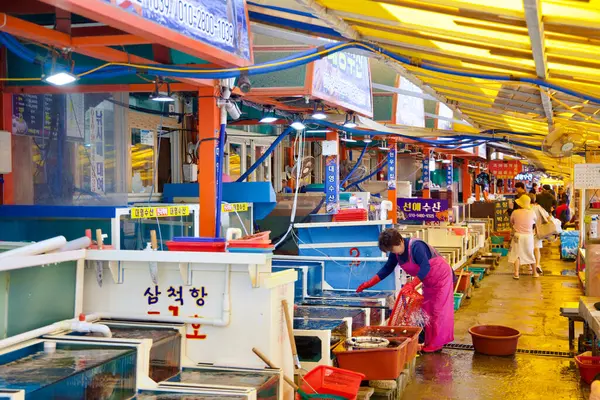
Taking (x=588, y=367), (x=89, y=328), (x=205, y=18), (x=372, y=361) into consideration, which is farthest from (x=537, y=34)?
(x=588, y=367)

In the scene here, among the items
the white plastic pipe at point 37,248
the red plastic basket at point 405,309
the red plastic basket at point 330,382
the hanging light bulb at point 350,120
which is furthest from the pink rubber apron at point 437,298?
the white plastic pipe at point 37,248

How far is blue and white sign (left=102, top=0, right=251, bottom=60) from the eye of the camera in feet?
17.9

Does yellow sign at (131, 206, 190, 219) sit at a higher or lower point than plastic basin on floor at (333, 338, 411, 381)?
higher

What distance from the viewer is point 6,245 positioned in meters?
6.27

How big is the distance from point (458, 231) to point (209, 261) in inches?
512

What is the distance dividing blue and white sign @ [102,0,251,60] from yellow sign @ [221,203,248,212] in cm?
268

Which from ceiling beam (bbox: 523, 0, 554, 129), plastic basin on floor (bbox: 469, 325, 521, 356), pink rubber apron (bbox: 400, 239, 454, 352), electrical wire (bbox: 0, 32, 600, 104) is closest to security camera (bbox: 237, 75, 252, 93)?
electrical wire (bbox: 0, 32, 600, 104)

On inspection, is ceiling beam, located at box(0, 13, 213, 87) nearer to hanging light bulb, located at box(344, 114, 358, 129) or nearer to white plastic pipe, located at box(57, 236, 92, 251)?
white plastic pipe, located at box(57, 236, 92, 251)

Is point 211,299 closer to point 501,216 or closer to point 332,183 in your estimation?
point 332,183

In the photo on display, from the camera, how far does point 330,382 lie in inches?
265

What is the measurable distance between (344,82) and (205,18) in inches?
259

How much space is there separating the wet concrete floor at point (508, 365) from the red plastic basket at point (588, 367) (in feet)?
0.46

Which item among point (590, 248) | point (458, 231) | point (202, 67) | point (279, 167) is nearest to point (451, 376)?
point (590, 248)

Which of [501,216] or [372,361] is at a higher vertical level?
[501,216]
